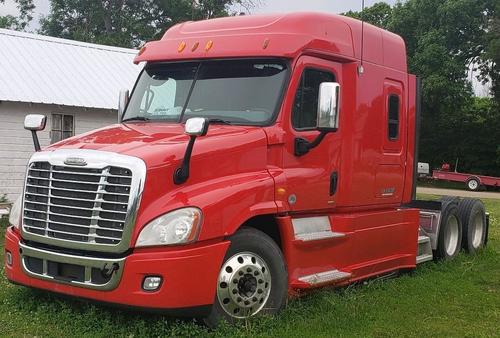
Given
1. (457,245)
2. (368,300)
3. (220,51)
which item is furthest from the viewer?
(457,245)

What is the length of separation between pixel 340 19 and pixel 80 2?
34668 mm

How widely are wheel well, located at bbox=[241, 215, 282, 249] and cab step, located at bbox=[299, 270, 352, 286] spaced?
1.56 feet

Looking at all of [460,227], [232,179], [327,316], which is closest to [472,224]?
[460,227]

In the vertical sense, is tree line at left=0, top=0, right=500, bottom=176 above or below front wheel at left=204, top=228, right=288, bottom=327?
above

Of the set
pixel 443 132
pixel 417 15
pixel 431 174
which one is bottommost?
pixel 431 174

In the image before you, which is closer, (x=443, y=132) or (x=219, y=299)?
(x=219, y=299)

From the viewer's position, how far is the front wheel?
5305 millimetres

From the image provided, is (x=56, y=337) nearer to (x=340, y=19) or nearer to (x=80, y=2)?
(x=340, y=19)

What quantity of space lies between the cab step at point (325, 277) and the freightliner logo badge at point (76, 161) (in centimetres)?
237

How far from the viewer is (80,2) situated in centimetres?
3847

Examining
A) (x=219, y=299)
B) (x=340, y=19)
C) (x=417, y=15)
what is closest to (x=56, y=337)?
(x=219, y=299)

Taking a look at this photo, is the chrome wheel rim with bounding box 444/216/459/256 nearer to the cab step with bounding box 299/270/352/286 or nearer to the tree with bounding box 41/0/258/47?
the cab step with bounding box 299/270/352/286

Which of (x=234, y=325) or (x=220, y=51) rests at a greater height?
(x=220, y=51)

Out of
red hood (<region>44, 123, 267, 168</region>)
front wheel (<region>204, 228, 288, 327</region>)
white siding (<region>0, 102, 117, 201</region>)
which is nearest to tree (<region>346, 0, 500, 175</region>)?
white siding (<region>0, 102, 117, 201</region>)
